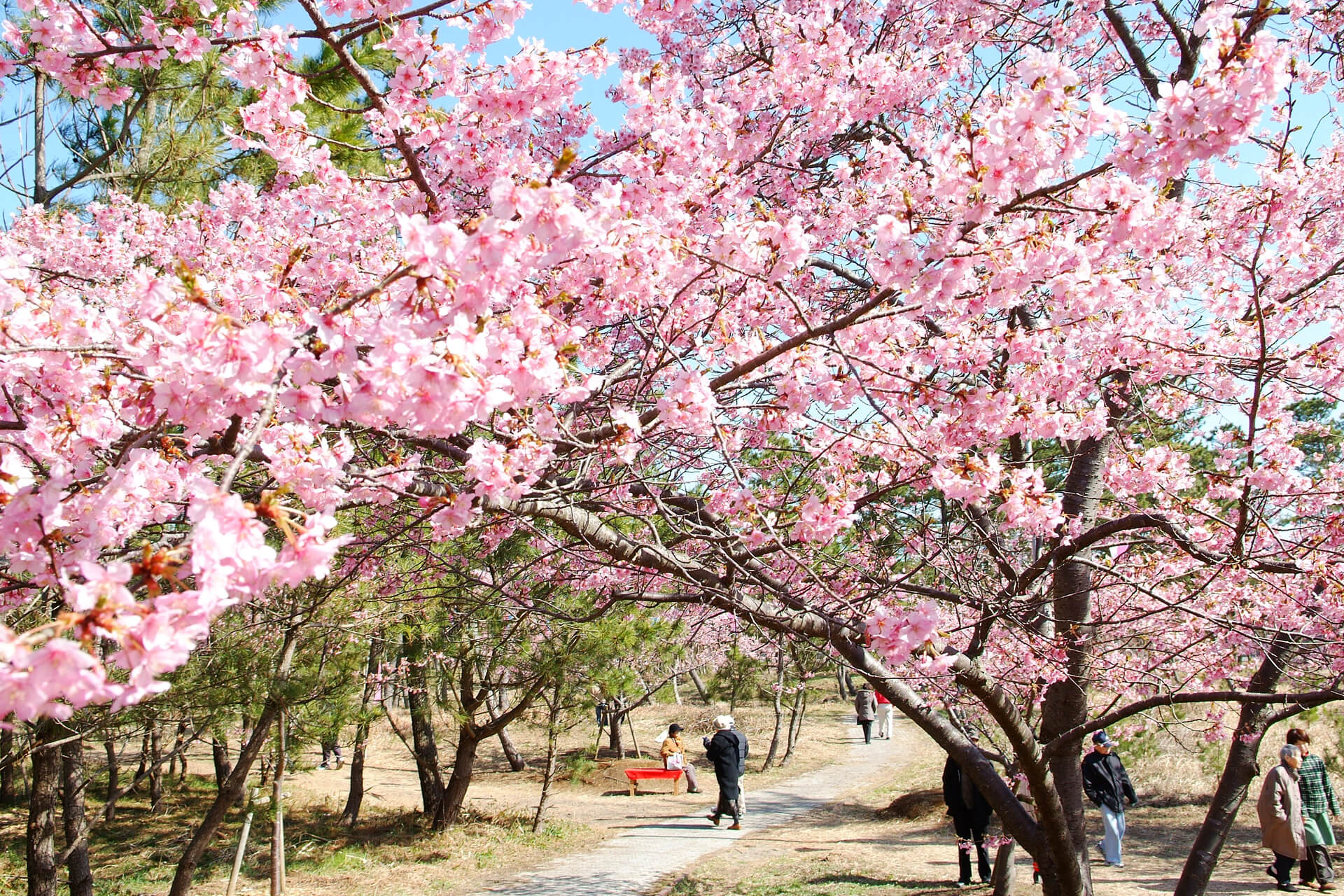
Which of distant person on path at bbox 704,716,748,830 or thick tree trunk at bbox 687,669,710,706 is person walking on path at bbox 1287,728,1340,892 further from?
thick tree trunk at bbox 687,669,710,706

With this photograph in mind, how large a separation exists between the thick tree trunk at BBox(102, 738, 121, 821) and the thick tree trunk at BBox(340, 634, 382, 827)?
2.02 meters

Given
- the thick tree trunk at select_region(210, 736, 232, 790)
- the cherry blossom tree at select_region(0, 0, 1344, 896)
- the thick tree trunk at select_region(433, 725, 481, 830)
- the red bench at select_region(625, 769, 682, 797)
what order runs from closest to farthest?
the cherry blossom tree at select_region(0, 0, 1344, 896) < the thick tree trunk at select_region(210, 736, 232, 790) < the thick tree trunk at select_region(433, 725, 481, 830) < the red bench at select_region(625, 769, 682, 797)

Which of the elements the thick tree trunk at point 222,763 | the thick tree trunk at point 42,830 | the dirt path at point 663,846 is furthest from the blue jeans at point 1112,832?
the thick tree trunk at point 222,763

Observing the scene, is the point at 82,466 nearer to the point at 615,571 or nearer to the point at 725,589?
the point at 725,589

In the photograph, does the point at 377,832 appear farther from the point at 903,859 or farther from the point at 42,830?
the point at 903,859

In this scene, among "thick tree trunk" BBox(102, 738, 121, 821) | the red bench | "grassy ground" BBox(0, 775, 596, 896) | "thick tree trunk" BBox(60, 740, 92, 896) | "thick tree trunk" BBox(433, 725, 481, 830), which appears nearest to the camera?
"thick tree trunk" BBox(102, 738, 121, 821)

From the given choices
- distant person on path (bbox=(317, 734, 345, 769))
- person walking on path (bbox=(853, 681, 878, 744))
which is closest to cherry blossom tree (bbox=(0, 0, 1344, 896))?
distant person on path (bbox=(317, 734, 345, 769))

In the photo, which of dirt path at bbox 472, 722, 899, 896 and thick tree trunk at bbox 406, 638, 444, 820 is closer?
dirt path at bbox 472, 722, 899, 896

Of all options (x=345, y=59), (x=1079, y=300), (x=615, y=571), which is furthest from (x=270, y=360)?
(x=615, y=571)

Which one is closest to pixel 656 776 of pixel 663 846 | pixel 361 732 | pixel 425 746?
pixel 425 746

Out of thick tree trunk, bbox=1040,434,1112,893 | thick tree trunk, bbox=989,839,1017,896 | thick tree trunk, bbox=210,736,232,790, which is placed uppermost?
thick tree trunk, bbox=1040,434,1112,893

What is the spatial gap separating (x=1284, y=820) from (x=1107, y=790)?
1.24 metres

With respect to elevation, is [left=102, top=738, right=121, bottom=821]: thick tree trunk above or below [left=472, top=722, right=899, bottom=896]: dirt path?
above

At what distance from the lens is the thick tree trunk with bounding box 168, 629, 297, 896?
603 centimetres
